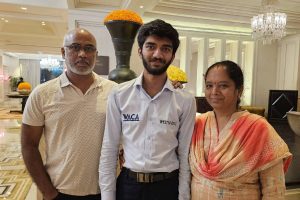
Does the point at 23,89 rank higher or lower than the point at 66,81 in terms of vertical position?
lower

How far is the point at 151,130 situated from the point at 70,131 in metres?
0.43

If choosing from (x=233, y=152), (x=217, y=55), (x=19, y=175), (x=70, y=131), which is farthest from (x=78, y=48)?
(x=217, y=55)

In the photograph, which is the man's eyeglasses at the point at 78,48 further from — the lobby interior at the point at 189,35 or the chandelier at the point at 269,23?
the chandelier at the point at 269,23

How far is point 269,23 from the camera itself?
4.60m

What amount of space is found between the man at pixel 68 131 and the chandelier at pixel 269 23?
4.23 m

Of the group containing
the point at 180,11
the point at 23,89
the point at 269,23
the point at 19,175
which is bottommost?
the point at 19,175

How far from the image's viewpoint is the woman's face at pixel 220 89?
3.84 feet

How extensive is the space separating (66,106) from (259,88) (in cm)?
767

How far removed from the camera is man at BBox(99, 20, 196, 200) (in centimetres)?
117

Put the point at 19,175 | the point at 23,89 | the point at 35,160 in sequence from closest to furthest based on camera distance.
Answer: the point at 35,160 → the point at 19,175 → the point at 23,89

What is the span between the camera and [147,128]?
1200mm

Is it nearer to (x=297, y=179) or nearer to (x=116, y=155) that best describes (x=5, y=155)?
(x=116, y=155)

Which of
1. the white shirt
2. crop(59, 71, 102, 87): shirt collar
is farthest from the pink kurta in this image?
crop(59, 71, 102, 87): shirt collar

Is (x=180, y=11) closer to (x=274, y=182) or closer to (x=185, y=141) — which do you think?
(x=185, y=141)
